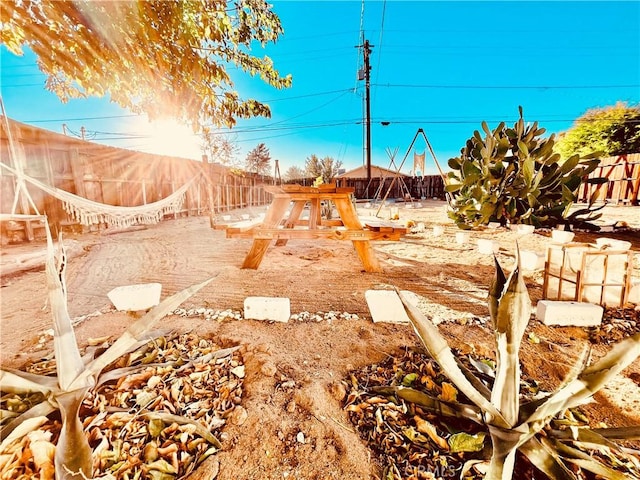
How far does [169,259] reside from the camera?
3.74 meters

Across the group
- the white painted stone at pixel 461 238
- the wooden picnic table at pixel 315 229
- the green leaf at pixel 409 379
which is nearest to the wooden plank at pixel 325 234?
the wooden picnic table at pixel 315 229

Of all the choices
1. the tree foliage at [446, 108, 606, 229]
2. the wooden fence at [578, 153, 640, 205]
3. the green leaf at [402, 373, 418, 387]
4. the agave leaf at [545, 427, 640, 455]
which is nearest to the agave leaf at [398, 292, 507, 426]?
the agave leaf at [545, 427, 640, 455]

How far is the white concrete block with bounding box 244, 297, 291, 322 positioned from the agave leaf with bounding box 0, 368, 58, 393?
103 centimetres

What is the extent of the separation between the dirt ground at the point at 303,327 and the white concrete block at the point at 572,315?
0.19ft

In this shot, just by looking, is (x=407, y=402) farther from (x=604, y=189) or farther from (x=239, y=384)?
(x=604, y=189)

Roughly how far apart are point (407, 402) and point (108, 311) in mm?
2158

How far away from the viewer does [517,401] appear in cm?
80

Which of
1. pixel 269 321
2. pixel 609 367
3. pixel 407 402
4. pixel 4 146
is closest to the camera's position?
pixel 609 367

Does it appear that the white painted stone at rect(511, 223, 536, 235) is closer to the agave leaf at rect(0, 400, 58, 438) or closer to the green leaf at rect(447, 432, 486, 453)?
the green leaf at rect(447, 432, 486, 453)

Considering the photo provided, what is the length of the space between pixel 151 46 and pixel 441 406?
10.1 feet

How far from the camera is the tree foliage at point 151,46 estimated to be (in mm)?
1902

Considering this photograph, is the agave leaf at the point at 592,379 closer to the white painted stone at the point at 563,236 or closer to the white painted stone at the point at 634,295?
the white painted stone at the point at 634,295

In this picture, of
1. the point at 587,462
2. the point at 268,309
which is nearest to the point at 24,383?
the point at 268,309

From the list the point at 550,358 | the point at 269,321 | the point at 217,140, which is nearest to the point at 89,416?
the point at 269,321
